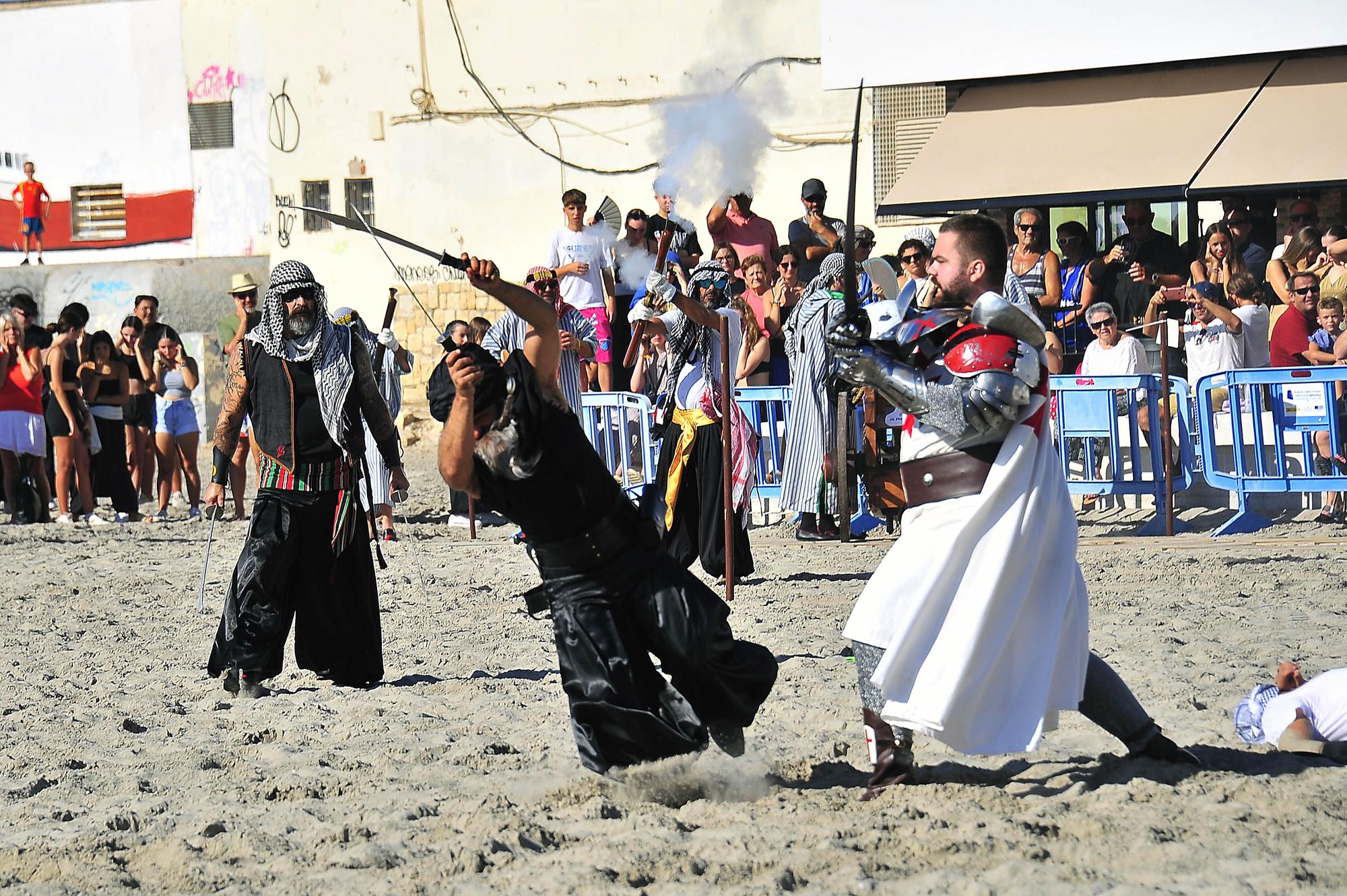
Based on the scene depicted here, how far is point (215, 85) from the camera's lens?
25.7 m

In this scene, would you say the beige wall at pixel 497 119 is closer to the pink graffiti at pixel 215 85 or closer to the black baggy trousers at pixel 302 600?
the pink graffiti at pixel 215 85

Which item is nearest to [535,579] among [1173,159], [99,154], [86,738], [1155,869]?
[86,738]

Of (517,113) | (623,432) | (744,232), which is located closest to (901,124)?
(517,113)

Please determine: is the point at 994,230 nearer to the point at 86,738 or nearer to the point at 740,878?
the point at 740,878

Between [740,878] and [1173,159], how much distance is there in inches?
Result: 511

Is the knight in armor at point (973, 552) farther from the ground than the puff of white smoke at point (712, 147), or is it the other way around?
the puff of white smoke at point (712, 147)

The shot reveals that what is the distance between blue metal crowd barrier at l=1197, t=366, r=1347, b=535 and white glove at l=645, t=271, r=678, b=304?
4120 mm

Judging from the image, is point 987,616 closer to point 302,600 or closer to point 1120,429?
point 302,600

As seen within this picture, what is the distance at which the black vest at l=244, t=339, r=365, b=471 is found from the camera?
7020 millimetres

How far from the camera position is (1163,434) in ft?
37.8

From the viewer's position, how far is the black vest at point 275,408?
23.0 ft

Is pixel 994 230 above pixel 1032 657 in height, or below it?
above

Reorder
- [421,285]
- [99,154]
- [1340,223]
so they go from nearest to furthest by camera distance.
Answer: [1340,223]
[421,285]
[99,154]

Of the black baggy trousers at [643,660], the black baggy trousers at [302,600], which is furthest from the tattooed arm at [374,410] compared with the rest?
the black baggy trousers at [643,660]
